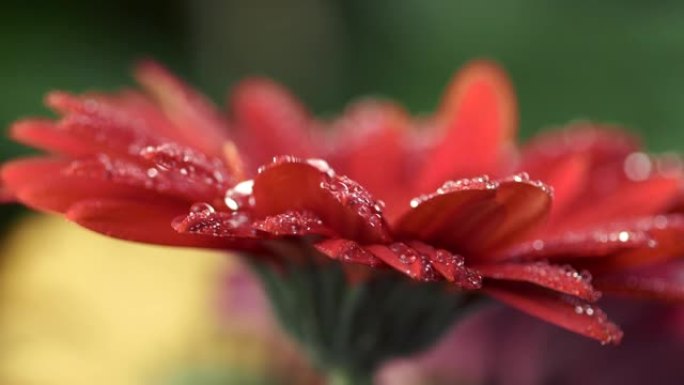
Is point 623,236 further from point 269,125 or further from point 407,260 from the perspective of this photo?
point 269,125

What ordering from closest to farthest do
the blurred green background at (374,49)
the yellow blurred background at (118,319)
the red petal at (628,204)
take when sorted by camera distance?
the red petal at (628,204), the yellow blurred background at (118,319), the blurred green background at (374,49)

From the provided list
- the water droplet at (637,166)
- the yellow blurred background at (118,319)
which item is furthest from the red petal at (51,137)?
the yellow blurred background at (118,319)

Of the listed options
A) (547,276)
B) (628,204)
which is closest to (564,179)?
(628,204)

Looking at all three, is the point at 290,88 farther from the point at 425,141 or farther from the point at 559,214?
the point at 559,214

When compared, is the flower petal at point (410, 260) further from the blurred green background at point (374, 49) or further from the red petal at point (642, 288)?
the blurred green background at point (374, 49)

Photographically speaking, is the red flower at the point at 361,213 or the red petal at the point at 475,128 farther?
the red petal at the point at 475,128
